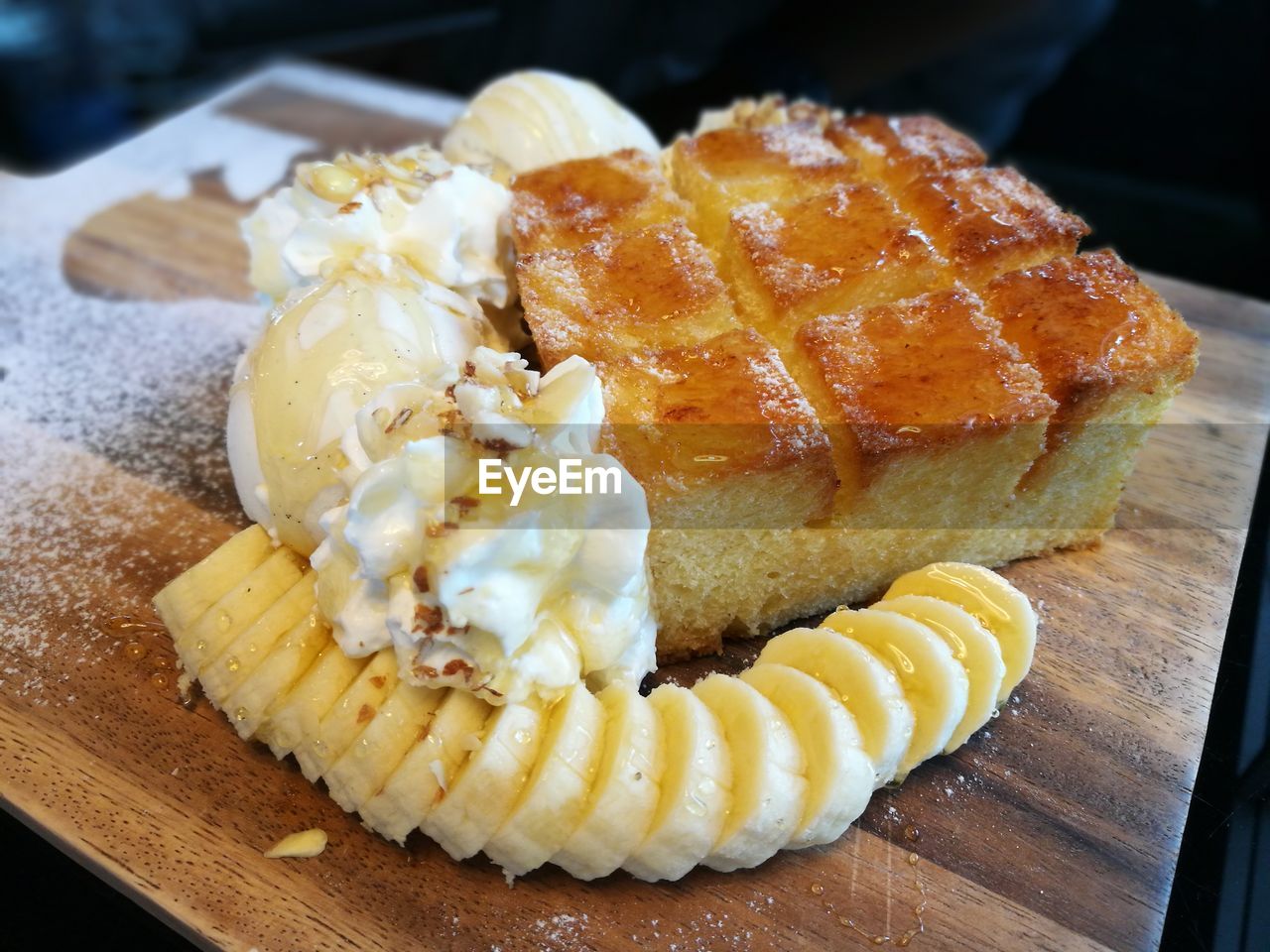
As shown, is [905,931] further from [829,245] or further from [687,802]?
[829,245]

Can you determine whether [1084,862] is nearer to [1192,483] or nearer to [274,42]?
[1192,483]

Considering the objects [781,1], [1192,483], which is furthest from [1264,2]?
[1192,483]

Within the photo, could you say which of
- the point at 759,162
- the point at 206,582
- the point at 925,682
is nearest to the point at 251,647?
the point at 206,582

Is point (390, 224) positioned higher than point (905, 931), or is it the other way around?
point (390, 224)

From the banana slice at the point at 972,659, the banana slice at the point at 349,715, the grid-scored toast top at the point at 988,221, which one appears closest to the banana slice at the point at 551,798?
the banana slice at the point at 349,715

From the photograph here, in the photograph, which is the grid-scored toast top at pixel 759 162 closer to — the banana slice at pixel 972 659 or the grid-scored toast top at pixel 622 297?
the grid-scored toast top at pixel 622 297

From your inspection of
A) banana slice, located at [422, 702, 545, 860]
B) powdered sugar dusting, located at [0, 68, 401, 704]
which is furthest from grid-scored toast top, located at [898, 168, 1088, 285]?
powdered sugar dusting, located at [0, 68, 401, 704]
